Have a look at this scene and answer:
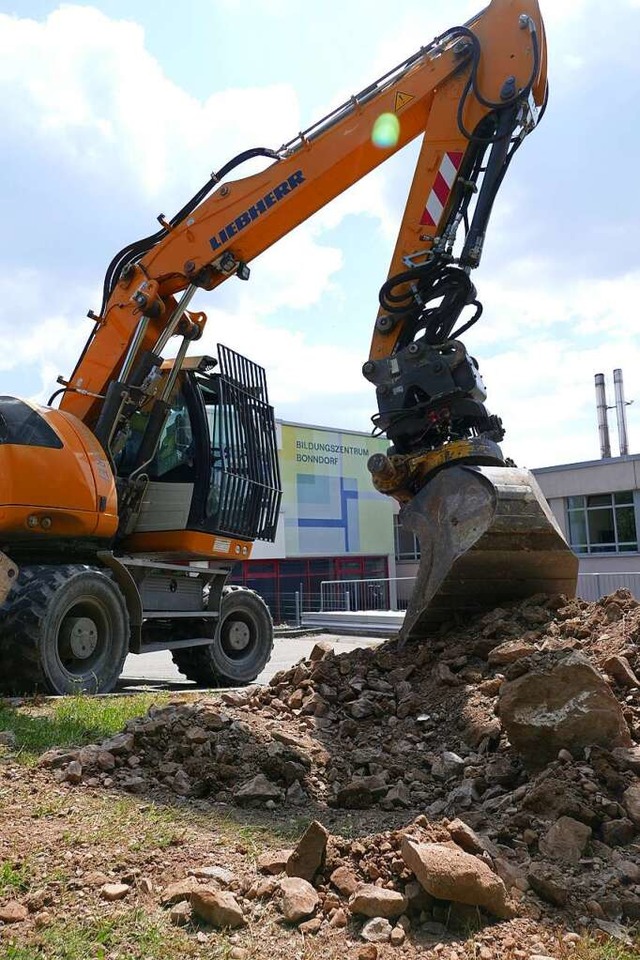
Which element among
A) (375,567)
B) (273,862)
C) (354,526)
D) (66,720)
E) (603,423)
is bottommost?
(273,862)

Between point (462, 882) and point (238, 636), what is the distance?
25.4 ft

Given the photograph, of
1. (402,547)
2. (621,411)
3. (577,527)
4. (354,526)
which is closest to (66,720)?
(577,527)

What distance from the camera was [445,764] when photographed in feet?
13.8

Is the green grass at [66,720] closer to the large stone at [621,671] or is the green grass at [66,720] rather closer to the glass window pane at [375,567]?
the large stone at [621,671]

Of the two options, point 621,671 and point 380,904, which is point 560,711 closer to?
point 621,671

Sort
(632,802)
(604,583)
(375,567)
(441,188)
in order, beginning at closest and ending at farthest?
(632,802) → (441,188) → (604,583) → (375,567)

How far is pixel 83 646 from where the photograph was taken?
297 inches

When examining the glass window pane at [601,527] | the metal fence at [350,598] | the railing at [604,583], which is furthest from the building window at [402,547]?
the railing at [604,583]

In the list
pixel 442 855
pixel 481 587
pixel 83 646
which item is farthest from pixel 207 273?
pixel 442 855

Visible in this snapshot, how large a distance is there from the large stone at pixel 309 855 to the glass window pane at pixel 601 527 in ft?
78.5

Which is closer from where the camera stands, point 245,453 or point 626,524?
point 245,453

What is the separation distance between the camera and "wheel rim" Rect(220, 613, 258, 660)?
10.2 meters

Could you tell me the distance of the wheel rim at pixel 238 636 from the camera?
10.2 metres

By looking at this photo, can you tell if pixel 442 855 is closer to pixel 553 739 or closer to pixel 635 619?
pixel 553 739
